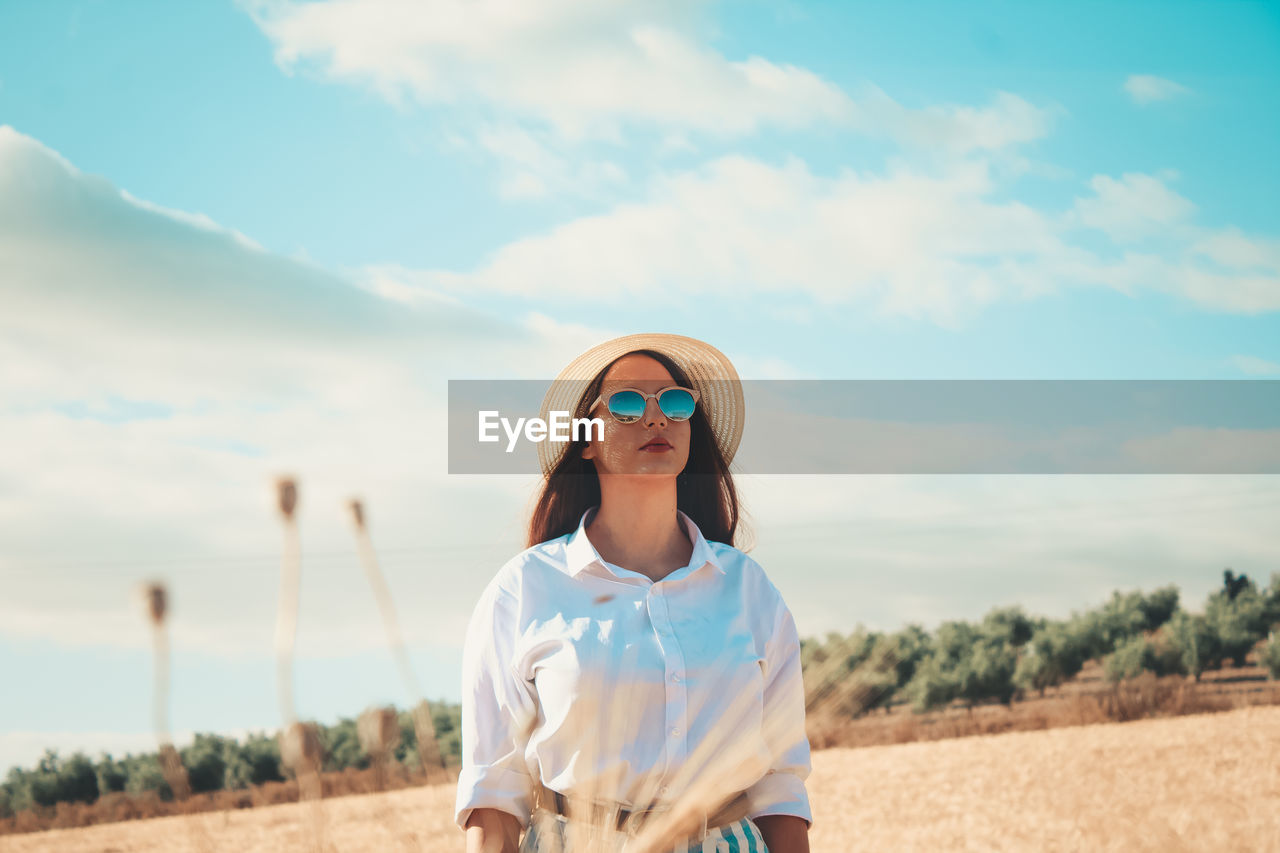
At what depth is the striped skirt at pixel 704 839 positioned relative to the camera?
2174 mm

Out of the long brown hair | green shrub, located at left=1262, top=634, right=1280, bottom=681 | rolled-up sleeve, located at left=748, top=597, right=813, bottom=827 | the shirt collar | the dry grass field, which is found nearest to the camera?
rolled-up sleeve, located at left=748, top=597, right=813, bottom=827

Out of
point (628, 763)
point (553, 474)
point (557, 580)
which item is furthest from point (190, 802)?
point (553, 474)

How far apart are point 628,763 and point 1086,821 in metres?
7.39

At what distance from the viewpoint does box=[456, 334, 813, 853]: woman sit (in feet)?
7.27

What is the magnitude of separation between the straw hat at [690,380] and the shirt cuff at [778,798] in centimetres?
102

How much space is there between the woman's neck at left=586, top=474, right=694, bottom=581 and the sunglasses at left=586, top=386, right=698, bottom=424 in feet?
0.53

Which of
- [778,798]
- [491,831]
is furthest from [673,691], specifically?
[491,831]

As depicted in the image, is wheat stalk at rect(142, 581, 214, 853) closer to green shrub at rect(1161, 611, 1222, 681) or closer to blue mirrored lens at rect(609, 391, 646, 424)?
blue mirrored lens at rect(609, 391, 646, 424)

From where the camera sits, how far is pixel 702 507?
9.77ft

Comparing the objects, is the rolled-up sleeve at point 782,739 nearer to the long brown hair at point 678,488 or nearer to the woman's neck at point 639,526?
the woman's neck at point 639,526

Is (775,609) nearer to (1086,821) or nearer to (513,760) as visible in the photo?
(513,760)

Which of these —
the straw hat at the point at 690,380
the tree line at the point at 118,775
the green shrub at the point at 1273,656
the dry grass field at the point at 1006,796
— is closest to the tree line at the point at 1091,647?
the green shrub at the point at 1273,656

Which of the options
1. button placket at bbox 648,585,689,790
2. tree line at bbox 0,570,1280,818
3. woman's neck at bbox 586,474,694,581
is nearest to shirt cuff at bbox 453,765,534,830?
button placket at bbox 648,585,689,790

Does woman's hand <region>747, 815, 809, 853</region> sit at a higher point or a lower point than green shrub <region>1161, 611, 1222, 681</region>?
higher
